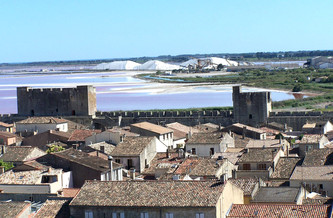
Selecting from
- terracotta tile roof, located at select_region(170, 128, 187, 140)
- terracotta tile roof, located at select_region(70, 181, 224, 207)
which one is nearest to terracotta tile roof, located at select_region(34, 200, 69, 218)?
terracotta tile roof, located at select_region(70, 181, 224, 207)

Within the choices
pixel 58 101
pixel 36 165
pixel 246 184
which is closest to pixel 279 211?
pixel 246 184

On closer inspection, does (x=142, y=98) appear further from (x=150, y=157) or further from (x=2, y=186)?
(x=2, y=186)

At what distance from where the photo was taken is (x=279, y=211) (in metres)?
17.5

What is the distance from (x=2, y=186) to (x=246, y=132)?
16.9 metres

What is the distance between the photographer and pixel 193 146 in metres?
30.7

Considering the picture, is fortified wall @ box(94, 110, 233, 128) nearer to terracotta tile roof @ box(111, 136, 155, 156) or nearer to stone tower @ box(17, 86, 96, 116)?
stone tower @ box(17, 86, 96, 116)

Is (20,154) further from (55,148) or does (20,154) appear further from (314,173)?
(314,173)

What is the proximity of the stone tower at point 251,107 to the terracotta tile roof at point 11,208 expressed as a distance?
90.3ft

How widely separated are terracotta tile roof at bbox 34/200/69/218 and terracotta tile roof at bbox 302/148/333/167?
357 inches

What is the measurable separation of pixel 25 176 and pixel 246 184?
6229mm

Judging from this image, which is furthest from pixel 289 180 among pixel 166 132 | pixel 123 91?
pixel 123 91

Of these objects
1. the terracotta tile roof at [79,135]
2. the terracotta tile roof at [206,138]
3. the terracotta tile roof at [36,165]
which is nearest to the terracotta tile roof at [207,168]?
the terracotta tile roof at [36,165]

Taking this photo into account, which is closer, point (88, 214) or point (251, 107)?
point (88, 214)

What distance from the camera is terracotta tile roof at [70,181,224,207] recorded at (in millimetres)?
17391
